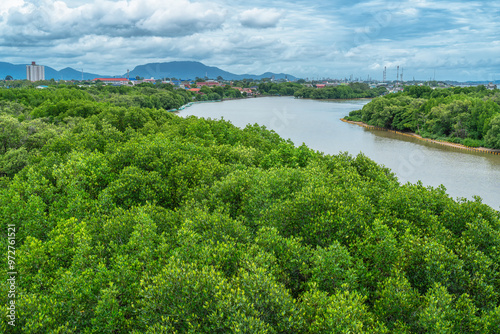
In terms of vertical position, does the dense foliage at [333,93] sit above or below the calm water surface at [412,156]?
above

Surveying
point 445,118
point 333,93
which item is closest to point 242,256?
point 445,118

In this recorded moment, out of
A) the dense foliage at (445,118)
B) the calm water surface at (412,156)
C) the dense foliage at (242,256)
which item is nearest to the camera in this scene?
the dense foliage at (242,256)

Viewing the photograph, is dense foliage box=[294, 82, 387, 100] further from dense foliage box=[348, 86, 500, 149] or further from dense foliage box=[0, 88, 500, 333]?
dense foliage box=[0, 88, 500, 333]

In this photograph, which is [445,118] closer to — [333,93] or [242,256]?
[242,256]

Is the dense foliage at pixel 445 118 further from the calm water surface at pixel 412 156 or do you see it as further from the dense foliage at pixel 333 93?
the dense foliage at pixel 333 93

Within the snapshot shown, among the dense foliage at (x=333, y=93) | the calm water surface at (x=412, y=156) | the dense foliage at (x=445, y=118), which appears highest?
the dense foliage at (x=333, y=93)

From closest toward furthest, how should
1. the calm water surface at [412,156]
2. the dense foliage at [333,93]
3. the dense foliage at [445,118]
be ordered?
1. the calm water surface at [412,156]
2. the dense foliage at [445,118]
3. the dense foliage at [333,93]

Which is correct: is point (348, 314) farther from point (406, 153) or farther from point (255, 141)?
point (406, 153)

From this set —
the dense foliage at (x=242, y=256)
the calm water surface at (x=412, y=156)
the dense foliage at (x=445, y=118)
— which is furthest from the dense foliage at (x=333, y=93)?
the dense foliage at (x=242, y=256)
